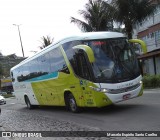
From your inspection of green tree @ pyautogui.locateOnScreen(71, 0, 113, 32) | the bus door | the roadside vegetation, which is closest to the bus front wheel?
the bus door

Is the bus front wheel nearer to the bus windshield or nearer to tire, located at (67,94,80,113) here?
tire, located at (67,94,80,113)

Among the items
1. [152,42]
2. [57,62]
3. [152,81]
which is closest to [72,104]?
[57,62]

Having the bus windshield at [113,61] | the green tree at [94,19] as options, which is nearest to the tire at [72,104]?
the bus windshield at [113,61]

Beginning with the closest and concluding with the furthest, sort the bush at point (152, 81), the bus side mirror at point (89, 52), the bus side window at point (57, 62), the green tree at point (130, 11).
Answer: the bus side mirror at point (89, 52), the bus side window at point (57, 62), the bush at point (152, 81), the green tree at point (130, 11)

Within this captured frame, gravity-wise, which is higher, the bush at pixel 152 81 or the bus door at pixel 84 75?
the bus door at pixel 84 75

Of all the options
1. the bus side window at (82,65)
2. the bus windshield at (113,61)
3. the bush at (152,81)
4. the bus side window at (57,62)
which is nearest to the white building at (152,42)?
the bush at (152,81)

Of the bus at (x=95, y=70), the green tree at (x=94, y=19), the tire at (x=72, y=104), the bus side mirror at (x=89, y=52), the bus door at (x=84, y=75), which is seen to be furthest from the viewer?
the green tree at (x=94, y=19)

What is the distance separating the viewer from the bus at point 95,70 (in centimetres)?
1362

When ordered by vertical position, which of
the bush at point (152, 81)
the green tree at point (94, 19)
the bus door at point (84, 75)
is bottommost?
the bush at point (152, 81)

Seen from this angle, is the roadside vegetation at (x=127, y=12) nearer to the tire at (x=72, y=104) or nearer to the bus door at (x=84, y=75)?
the tire at (x=72, y=104)

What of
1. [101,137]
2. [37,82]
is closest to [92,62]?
[101,137]

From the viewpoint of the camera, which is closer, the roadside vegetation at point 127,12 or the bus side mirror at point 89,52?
the bus side mirror at point 89,52

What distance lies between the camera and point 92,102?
45.9ft

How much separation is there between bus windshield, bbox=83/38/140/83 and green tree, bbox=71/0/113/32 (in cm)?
2411
